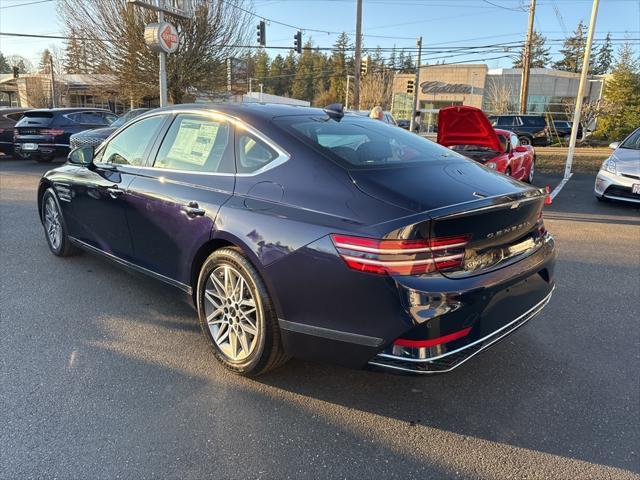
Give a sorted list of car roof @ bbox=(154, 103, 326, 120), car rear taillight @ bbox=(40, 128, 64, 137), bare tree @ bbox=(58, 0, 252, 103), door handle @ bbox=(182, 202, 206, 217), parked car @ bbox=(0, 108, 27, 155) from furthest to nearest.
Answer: bare tree @ bbox=(58, 0, 252, 103)
parked car @ bbox=(0, 108, 27, 155)
car rear taillight @ bbox=(40, 128, 64, 137)
car roof @ bbox=(154, 103, 326, 120)
door handle @ bbox=(182, 202, 206, 217)

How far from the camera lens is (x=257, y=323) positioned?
2701 millimetres

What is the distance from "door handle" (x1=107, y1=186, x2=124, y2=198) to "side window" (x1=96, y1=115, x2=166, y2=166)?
0.75 feet

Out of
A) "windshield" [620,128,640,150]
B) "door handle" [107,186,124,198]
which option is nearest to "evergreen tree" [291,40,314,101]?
"windshield" [620,128,640,150]

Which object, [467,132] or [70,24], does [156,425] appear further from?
[70,24]

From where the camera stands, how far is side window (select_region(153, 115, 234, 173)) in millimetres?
3094

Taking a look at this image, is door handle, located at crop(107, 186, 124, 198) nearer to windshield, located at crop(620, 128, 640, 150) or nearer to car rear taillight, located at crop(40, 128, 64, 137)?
windshield, located at crop(620, 128, 640, 150)

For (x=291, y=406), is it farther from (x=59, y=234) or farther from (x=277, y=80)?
(x=277, y=80)

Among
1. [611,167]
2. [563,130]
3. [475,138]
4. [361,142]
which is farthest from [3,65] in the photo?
[361,142]

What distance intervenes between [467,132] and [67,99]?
46.2 metres

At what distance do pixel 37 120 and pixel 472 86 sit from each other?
45397mm

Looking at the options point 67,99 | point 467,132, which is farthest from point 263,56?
point 467,132

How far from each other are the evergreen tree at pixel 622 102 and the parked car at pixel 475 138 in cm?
2029

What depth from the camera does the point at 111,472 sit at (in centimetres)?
215

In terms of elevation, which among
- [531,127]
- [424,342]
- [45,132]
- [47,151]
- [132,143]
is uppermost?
[132,143]
